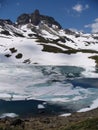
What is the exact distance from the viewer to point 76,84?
6266 centimetres

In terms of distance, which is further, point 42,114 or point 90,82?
point 90,82

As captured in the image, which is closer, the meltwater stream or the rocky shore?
the rocky shore

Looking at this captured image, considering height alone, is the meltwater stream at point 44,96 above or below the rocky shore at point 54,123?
above

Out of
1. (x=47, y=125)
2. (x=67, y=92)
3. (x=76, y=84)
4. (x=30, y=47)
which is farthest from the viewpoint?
(x=30, y=47)

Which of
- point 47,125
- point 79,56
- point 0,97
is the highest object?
point 79,56

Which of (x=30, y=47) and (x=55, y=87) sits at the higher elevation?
(x=30, y=47)

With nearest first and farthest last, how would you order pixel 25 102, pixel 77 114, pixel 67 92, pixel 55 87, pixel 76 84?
pixel 77 114 → pixel 25 102 → pixel 67 92 → pixel 55 87 → pixel 76 84

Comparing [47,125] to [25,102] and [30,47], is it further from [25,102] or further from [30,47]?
[30,47]

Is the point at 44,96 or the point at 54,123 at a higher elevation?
the point at 44,96

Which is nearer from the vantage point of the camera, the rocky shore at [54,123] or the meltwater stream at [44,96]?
the rocky shore at [54,123]

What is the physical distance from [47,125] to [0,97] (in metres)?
16.9

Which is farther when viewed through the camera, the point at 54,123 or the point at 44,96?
the point at 44,96

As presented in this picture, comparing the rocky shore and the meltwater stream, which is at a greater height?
the meltwater stream

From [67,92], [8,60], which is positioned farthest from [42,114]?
[8,60]
